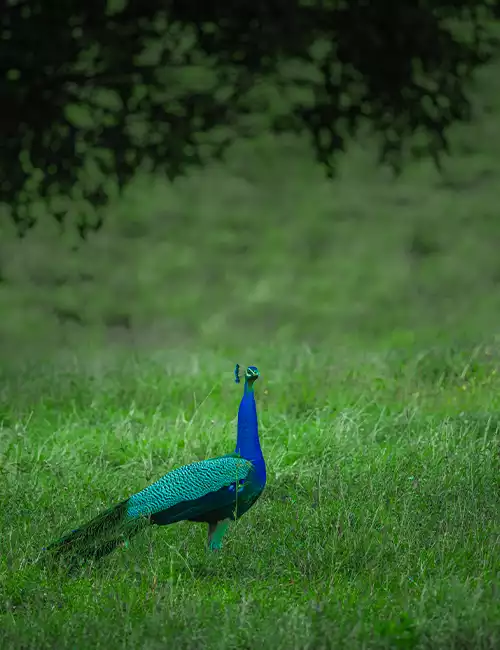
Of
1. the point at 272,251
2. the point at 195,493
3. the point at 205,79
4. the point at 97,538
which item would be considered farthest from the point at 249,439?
the point at 205,79

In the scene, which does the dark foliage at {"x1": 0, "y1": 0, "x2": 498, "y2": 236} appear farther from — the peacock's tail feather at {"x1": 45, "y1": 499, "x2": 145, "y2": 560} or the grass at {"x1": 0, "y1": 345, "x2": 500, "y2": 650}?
the peacock's tail feather at {"x1": 45, "y1": 499, "x2": 145, "y2": 560}

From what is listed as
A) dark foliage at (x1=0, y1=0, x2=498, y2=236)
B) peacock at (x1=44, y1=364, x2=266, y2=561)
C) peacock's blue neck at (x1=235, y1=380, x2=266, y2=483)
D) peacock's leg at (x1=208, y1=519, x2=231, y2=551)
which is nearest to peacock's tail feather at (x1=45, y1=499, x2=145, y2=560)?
peacock at (x1=44, y1=364, x2=266, y2=561)

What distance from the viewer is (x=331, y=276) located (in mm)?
8883

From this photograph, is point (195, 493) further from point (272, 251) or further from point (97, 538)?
point (272, 251)

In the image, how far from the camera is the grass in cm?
348

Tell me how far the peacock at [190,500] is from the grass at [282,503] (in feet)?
0.33

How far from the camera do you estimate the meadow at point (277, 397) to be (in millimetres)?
3680

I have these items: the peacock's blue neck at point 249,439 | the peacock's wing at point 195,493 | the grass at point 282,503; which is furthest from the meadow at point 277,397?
the peacock's blue neck at point 249,439

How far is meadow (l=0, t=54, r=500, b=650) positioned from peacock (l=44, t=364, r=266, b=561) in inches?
4.1

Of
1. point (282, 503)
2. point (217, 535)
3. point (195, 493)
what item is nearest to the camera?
point (195, 493)

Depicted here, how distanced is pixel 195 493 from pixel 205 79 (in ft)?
17.0

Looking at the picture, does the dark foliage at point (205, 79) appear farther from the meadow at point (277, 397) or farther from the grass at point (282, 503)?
the grass at point (282, 503)

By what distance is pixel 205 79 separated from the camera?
8.77m

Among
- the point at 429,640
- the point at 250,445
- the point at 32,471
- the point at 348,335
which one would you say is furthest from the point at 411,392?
the point at 429,640
